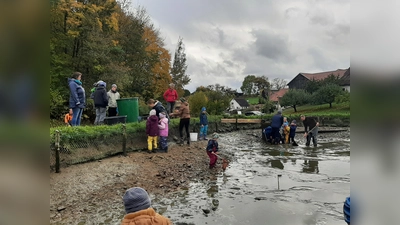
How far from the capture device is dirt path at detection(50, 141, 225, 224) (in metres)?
5.77

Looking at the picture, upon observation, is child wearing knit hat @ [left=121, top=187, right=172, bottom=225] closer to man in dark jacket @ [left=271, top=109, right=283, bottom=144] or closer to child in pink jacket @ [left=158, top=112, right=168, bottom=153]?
child in pink jacket @ [left=158, top=112, right=168, bottom=153]

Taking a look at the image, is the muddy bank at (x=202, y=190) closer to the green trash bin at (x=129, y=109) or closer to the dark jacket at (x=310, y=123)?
the green trash bin at (x=129, y=109)

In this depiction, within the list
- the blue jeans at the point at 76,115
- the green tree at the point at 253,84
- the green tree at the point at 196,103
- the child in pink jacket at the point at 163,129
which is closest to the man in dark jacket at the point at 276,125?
the child in pink jacket at the point at 163,129

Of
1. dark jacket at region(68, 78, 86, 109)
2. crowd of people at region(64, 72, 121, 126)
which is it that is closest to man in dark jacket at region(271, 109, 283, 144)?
crowd of people at region(64, 72, 121, 126)

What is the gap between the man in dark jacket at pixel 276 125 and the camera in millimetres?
15984

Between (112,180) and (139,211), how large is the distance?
197 inches

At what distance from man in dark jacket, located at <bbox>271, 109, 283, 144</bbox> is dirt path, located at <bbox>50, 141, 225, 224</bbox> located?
673 cm

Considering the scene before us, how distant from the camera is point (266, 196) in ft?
22.9

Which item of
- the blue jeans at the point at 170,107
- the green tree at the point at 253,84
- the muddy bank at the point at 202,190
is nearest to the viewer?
the muddy bank at the point at 202,190

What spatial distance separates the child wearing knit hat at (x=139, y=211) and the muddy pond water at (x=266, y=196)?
2.91 meters

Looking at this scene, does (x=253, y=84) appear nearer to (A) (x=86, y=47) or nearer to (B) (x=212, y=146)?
(A) (x=86, y=47)

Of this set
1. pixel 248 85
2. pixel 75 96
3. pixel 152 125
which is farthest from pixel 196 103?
pixel 248 85
